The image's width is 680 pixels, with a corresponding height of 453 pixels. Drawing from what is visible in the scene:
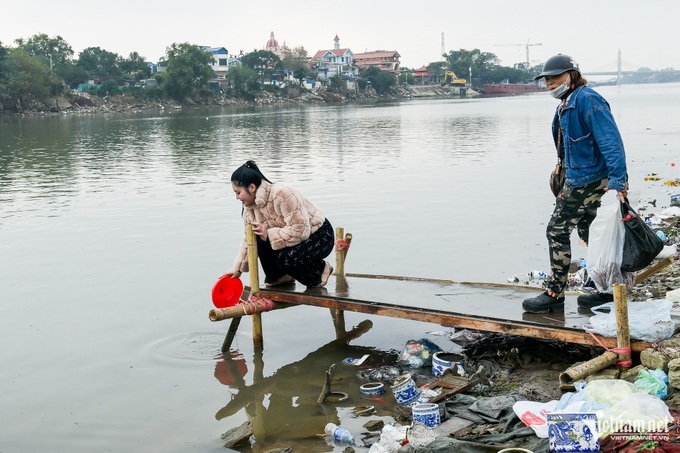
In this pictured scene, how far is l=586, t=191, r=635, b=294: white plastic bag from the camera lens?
5.97 metres

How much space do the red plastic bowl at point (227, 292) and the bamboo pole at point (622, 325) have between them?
3.90 metres

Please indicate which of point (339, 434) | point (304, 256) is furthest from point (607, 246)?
point (304, 256)

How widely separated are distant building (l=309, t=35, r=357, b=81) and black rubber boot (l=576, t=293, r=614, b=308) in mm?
144684

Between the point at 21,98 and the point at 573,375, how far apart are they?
90.8m

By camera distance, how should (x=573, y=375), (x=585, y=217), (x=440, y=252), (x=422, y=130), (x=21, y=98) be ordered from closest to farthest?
(x=573, y=375) → (x=585, y=217) → (x=440, y=252) → (x=422, y=130) → (x=21, y=98)

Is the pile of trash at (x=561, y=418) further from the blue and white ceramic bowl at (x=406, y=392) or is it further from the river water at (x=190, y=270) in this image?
the river water at (x=190, y=270)

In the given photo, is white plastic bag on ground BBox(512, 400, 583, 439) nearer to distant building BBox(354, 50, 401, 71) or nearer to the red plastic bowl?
the red plastic bowl

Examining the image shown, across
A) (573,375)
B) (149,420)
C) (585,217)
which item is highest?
(585,217)

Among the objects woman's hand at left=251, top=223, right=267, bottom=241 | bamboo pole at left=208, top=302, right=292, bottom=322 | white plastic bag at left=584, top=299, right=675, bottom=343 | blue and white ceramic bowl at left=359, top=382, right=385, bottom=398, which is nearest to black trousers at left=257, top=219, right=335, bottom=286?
woman's hand at left=251, top=223, right=267, bottom=241

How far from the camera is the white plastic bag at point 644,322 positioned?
572 cm

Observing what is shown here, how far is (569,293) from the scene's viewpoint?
23.9ft

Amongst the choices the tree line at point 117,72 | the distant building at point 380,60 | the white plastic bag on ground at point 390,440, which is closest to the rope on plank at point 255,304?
the white plastic bag on ground at point 390,440

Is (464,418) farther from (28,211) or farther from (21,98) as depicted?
(21,98)

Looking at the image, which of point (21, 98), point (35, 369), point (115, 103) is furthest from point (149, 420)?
point (115, 103)
